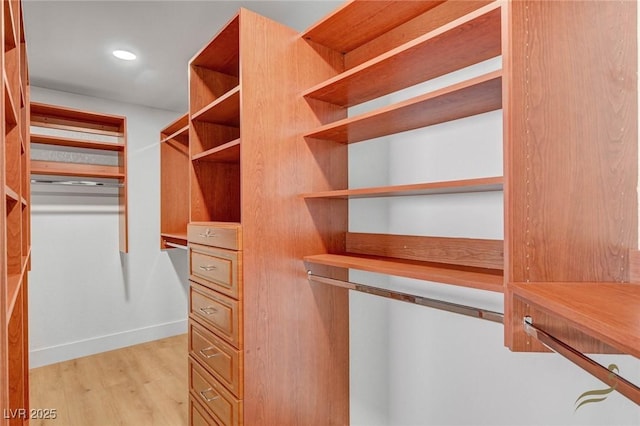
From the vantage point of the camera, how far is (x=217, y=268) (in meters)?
1.68

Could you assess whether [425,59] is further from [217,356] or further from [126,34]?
[126,34]

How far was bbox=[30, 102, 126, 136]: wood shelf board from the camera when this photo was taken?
2895 millimetres

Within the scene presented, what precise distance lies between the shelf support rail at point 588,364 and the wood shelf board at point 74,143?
335cm

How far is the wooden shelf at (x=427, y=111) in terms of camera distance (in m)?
1.11

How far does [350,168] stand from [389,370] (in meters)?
1.03

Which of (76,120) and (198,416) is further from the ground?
(76,120)

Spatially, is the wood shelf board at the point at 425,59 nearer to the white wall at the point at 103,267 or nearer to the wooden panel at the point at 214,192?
the wooden panel at the point at 214,192

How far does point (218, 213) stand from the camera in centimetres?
219

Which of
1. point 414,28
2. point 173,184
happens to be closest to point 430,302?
point 414,28

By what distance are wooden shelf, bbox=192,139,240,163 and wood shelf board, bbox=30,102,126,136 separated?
155 cm

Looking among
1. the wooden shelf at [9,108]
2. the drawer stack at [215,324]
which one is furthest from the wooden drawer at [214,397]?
the wooden shelf at [9,108]

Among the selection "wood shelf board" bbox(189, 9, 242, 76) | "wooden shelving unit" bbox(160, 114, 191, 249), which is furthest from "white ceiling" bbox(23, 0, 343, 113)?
"wooden shelving unit" bbox(160, 114, 191, 249)

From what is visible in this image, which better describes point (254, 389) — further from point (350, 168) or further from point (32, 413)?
point (32, 413)

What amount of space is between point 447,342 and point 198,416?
4.45 ft
